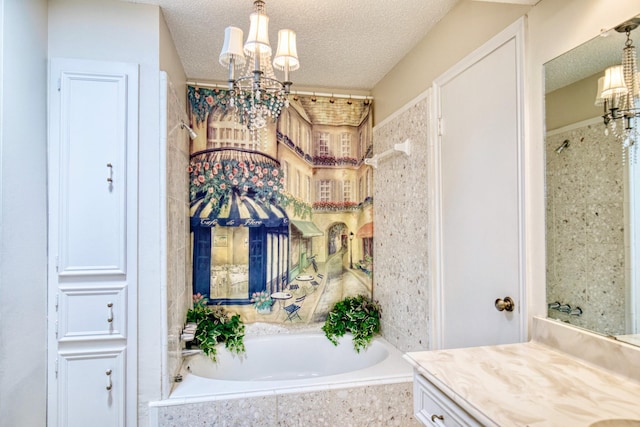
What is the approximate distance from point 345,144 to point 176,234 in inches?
63.2

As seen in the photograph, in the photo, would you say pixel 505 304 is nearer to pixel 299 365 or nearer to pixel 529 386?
pixel 529 386

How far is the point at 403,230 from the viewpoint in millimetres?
2348

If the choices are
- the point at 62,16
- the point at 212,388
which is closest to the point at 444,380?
the point at 212,388

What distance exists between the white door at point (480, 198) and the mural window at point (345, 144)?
1.13 m

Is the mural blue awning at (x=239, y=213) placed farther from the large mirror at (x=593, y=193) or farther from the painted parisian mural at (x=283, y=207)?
the large mirror at (x=593, y=193)

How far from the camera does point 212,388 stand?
1.86 meters

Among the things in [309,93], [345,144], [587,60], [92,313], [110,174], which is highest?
[309,93]

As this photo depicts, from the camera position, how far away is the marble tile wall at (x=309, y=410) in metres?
1.74

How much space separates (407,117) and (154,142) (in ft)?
5.13

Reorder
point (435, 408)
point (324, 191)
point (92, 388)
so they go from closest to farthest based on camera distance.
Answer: point (435, 408)
point (92, 388)
point (324, 191)

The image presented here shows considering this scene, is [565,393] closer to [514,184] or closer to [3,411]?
[514,184]

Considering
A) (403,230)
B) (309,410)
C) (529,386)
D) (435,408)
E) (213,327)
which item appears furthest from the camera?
(213,327)

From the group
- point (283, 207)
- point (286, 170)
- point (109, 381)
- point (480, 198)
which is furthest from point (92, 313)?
point (480, 198)

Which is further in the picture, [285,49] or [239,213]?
[239,213]
